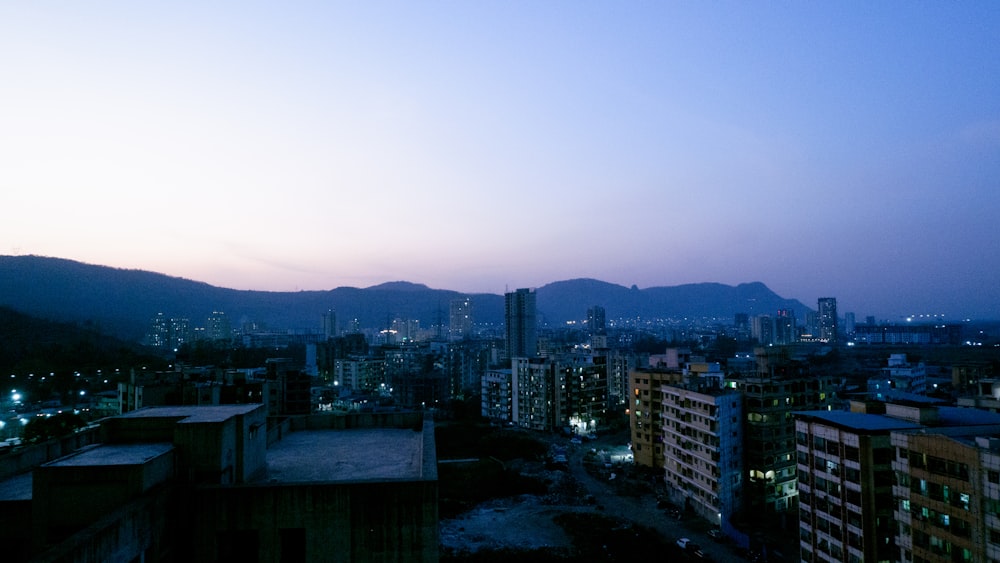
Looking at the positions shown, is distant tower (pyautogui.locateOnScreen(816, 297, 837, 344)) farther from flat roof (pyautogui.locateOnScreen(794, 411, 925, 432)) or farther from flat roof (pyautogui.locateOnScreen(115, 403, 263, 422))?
flat roof (pyautogui.locateOnScreen(115, 403, 263, 422))

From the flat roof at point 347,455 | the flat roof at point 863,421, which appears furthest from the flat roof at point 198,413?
the flat roof at point 863,421

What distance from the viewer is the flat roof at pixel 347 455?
11578 mm

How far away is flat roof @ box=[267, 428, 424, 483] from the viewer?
11.6m

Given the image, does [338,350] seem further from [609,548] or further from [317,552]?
[317,552]

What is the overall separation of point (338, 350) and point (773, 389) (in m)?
86.4

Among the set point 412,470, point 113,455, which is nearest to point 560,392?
point 412,470

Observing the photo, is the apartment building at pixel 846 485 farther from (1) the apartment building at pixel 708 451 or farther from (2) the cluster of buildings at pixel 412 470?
(1) the apartment building at pixel 708 451

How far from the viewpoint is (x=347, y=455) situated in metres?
13.5

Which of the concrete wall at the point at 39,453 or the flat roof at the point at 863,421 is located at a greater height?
the concrete wall at the point at 39,453

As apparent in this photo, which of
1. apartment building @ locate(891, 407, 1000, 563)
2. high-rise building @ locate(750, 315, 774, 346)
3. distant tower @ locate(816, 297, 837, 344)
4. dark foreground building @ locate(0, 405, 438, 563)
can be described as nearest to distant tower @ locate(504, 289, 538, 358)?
high-rise building @ locate(750, 315, 774, 346)

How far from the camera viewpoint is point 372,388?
8962cm

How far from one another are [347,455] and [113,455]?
17.2 feet

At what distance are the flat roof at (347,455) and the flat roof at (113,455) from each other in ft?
7.44

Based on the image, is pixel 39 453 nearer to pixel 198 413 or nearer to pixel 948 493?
pixel 198 413
